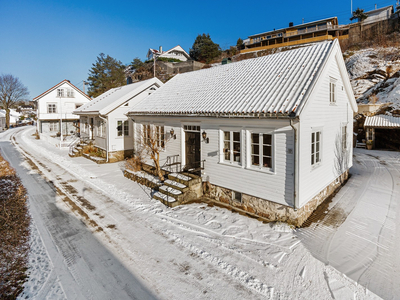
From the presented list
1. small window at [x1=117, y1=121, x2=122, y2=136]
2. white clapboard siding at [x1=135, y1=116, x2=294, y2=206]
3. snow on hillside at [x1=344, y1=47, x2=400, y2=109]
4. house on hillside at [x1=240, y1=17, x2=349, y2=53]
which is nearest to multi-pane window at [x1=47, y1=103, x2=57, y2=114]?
small window at [x1=117, y1=121, x2=122, y2=136]

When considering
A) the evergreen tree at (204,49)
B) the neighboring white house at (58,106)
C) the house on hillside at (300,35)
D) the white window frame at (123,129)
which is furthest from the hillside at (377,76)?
the neighboring white house at (58,106)

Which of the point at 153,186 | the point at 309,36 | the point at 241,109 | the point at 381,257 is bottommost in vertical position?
the point at 381,257

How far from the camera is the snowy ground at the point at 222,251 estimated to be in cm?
477

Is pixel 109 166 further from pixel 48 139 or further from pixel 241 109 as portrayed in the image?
pixel 48 139

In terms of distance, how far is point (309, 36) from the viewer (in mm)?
41844

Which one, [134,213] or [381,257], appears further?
[134,213]

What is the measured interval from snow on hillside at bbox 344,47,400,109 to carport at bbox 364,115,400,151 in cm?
302

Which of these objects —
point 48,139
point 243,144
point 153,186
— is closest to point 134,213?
point 153,186

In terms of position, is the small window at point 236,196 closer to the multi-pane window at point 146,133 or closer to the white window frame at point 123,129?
the multi-pane window at point 146,133

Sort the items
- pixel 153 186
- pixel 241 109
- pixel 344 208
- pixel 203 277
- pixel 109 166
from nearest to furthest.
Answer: pixel 203 277 < pixel 241 109 < pixel 344 208 < pixel 153 186 < pixel 109 166

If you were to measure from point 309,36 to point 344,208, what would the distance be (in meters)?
43.1

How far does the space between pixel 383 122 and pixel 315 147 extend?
16.9m

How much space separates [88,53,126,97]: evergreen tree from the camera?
46.9 meters

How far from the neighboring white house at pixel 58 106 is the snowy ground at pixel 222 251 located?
29.7 metres
